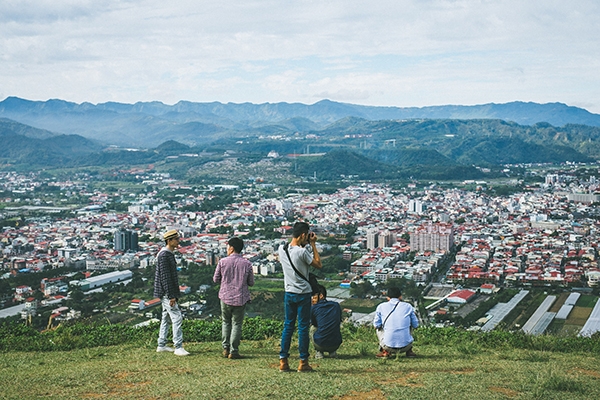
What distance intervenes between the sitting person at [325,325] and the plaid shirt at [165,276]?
1.09 meters

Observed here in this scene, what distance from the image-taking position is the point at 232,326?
15.1ft

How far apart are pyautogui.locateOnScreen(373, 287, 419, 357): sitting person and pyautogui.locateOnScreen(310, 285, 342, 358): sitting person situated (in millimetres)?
344

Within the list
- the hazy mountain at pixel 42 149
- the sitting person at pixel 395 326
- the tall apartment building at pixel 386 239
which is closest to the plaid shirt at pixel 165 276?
the sitting person at pixel 395 326

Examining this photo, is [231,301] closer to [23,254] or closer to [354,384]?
[354,384]

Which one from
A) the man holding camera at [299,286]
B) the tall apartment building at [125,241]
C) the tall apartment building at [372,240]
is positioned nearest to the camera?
the man holding camera at [299,286]

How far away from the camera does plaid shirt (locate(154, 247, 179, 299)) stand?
4684 mm

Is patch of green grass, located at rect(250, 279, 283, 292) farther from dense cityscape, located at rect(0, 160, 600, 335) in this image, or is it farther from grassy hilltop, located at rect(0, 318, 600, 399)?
grassy hilltop, located at rect(0, 318, 600, 399)

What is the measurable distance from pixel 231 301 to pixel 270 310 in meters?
10.7

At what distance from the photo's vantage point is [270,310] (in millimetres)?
15070

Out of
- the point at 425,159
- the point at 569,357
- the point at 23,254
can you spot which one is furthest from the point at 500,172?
the point at 569,357

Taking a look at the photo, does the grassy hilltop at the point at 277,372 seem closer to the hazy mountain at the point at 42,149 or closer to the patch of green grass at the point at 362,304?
the patch of green grass at the point at 362,304

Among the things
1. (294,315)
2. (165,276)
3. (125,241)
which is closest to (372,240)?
(125,241)

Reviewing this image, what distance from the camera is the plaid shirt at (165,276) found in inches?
184

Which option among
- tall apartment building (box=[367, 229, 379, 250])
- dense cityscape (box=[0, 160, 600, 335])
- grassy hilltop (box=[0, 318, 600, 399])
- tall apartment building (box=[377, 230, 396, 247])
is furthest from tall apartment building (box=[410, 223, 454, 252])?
grassy hilltop (box=[0, 318, 600, 399])
